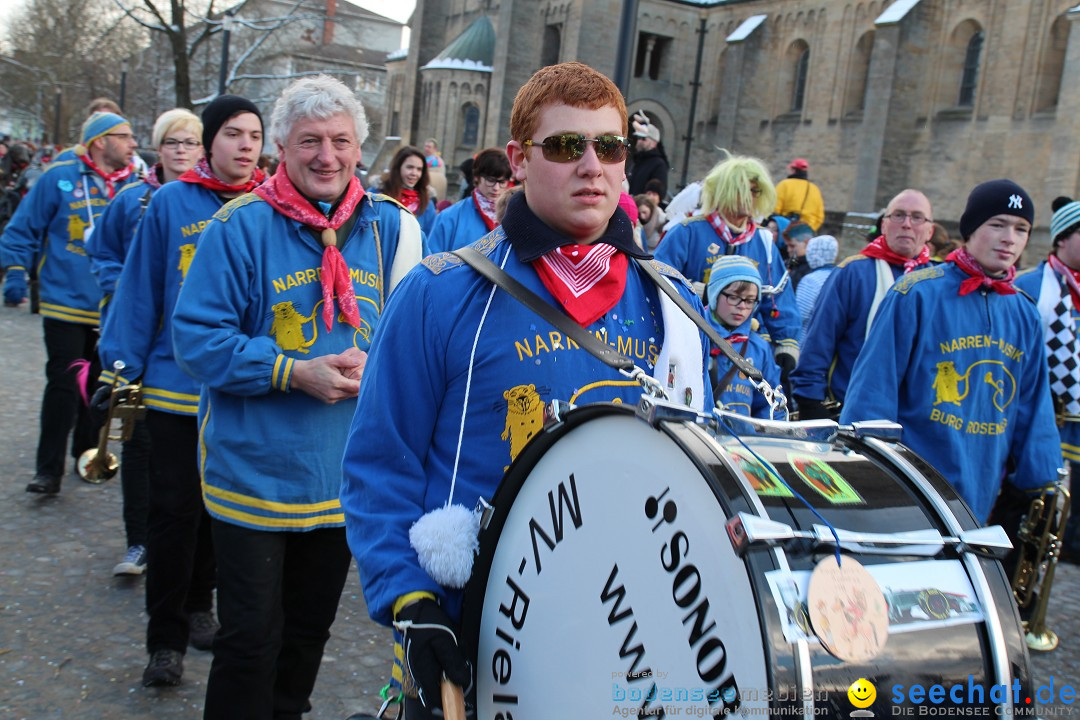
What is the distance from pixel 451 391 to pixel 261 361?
3.71 feet

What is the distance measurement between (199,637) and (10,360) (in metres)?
8.27

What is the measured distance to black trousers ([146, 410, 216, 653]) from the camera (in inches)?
173

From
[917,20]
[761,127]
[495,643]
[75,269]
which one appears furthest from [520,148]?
[761,127]

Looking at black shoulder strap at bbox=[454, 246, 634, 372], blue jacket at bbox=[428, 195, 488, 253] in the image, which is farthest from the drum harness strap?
blue jacket at bbox=[428, 195, 488, 253]

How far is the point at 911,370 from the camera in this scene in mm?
4660

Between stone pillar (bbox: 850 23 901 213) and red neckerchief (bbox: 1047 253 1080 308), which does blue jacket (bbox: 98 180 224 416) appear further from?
stone pillar (bbox: 850 23 901 213)

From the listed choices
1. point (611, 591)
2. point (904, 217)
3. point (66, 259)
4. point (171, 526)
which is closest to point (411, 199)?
point (66, 259)

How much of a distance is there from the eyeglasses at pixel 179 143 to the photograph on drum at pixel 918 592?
5075 mm

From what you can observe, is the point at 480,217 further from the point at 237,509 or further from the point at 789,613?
the point at 789,613

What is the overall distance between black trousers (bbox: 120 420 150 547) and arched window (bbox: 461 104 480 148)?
2141 inches

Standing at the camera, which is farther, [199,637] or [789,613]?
[199,637]

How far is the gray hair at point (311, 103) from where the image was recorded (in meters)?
3.57

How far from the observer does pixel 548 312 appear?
91.9 inches

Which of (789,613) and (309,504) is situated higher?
(789,613)
